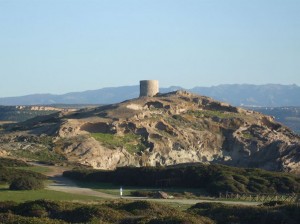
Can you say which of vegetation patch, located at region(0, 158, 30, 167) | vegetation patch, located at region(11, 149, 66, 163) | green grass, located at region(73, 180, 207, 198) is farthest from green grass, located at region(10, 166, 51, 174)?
vegetation patch, located at region(11, 149, 66, 163)

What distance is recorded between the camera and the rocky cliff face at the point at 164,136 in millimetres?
61000

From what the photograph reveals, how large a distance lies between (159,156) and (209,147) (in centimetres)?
760

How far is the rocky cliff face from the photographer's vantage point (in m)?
61.0

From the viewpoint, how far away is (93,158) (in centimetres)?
5944

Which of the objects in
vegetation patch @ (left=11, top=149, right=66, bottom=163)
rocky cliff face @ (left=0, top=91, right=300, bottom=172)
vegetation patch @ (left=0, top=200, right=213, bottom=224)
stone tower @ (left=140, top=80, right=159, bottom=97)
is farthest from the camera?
stone tower @ (left=140, top=80, right=159, bottom=97)

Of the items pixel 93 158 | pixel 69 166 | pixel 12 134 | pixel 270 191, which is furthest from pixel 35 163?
pixel 270 191

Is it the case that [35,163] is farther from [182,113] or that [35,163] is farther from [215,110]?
[215,110]

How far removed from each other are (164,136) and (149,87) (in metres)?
15.2

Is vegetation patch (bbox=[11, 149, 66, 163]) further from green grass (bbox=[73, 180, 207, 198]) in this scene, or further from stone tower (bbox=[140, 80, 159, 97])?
stone tower (bbox=[140, 80, 159, 97])

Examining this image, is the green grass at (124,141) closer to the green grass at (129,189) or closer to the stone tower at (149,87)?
the stone tower at (149,87)

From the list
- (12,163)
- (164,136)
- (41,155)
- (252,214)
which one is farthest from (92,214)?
(164,136)

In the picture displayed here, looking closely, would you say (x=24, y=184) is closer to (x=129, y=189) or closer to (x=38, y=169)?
(x=129, y=189)

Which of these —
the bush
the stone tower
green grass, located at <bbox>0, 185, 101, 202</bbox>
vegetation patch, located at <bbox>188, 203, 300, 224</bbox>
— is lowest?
green grass, located at <bbox>0, 185, 101, 202</bbox>

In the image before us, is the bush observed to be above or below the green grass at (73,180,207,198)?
above
